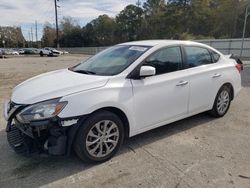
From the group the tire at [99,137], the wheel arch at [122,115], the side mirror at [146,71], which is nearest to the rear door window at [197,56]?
the side mirror at [146,71]

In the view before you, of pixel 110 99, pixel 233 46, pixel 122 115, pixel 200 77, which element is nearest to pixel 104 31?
pixel 233 46

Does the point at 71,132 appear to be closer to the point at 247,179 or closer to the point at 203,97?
the point at 247,179

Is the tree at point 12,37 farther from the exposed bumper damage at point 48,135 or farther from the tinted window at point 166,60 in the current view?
the exposed bumper damage at point 48,135

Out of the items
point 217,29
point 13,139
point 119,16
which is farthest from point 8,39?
point 13,139

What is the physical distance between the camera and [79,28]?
7888 centimetres

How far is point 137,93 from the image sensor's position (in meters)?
3.63

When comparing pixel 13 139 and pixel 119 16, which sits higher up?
pixel 119 16

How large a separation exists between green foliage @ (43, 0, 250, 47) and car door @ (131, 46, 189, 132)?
33377 mm

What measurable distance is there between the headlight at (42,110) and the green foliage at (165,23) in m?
35.2

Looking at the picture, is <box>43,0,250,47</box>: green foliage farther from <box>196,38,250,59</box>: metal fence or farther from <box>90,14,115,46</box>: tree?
<box>196,38,250,59</box>: metal fence

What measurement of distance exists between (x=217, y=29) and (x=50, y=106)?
52.9 m

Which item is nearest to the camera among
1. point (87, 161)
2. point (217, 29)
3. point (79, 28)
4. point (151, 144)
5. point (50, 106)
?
point (50, 106)

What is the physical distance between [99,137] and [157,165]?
0.84 metres

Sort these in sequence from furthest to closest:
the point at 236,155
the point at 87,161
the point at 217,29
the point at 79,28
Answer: the point at 79,28
the point at 217,29
the point at 236,155
the point at 87,161
